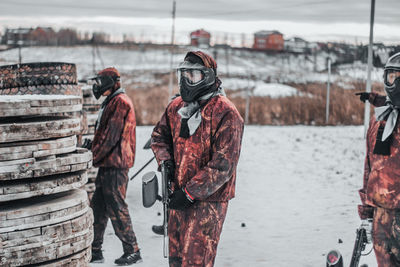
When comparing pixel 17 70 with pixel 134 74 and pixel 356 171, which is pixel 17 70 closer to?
pixel 356 171

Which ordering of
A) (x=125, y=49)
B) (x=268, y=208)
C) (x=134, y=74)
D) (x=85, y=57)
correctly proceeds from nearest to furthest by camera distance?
(x=268, y=208) < (x=134, y=74) < (x=85, y=57) < (x=125, y=49)

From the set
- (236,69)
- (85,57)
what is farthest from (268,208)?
(85,57)

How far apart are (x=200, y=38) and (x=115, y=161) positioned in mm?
61300

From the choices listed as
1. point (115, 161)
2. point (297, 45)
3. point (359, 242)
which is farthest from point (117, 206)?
point (297, 45)

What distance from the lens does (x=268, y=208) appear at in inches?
348

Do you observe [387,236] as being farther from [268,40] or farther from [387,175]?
[268,40]

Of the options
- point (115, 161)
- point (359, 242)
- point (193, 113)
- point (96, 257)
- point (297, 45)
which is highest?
point (297, 45)

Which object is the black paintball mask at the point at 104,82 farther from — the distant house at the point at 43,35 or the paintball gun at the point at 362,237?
the distant house at the point at 43,35

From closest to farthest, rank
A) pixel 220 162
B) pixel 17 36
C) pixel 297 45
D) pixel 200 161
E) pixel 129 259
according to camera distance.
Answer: pixel 220 162 < pixel 200 161 < pixel 129 259 < pixel 297 45 < pixel 17 36

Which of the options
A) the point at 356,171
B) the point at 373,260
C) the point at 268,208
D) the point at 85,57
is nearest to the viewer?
the point at 373,260

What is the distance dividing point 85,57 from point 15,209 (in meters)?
59.1

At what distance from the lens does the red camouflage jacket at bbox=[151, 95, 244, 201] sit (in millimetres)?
3859

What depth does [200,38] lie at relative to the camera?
66.2 m

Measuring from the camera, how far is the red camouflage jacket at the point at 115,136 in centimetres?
597
